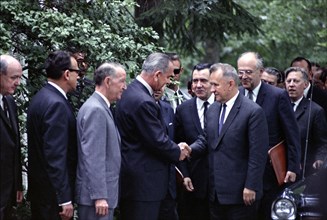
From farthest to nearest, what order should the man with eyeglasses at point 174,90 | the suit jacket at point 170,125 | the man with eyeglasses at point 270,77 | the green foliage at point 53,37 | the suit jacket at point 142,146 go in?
the man with eyeglasses at point 270,77 < the man with eyeglasses at point 174,90 < the suit jacket at point 170,125 < the green foliage at point 53,37 < the suit jacket at point 142,146

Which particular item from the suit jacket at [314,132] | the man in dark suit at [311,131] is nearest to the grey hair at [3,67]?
the man in dark suit at [311,131]

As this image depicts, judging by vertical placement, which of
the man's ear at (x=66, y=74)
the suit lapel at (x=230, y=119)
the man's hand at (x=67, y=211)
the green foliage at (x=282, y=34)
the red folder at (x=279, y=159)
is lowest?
the man's hand at (x=67, y=211)

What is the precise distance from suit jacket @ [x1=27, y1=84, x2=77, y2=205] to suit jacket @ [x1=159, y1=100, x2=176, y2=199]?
1728 mm

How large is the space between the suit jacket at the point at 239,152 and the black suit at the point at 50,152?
1.94 metres

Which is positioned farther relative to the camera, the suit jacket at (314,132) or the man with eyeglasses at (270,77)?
the man with eyeglasses at (270,77)

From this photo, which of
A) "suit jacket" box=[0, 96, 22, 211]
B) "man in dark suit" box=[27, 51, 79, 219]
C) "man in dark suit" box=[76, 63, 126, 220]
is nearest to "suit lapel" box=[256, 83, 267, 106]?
"man in dark suit" box=[76, 63, 126, 220]

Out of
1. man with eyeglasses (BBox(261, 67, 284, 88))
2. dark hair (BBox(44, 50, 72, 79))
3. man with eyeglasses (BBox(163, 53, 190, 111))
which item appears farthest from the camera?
man with eyeglasses (BBox(261, 67, 284, 88))

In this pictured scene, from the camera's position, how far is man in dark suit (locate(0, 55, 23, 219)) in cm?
812

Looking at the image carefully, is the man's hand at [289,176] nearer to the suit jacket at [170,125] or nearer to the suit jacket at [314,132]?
the suit jacket at [314,132]

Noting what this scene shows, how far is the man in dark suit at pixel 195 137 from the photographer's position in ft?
34.6

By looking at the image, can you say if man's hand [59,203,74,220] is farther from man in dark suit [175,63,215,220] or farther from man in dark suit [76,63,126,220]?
man in dark suit [175,63,215,220]

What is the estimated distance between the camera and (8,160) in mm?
8141

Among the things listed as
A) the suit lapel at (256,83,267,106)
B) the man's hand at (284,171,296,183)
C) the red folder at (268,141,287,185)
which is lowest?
the man's hand at (284,171,296,183)

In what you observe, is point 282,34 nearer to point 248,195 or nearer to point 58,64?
point 248,195
